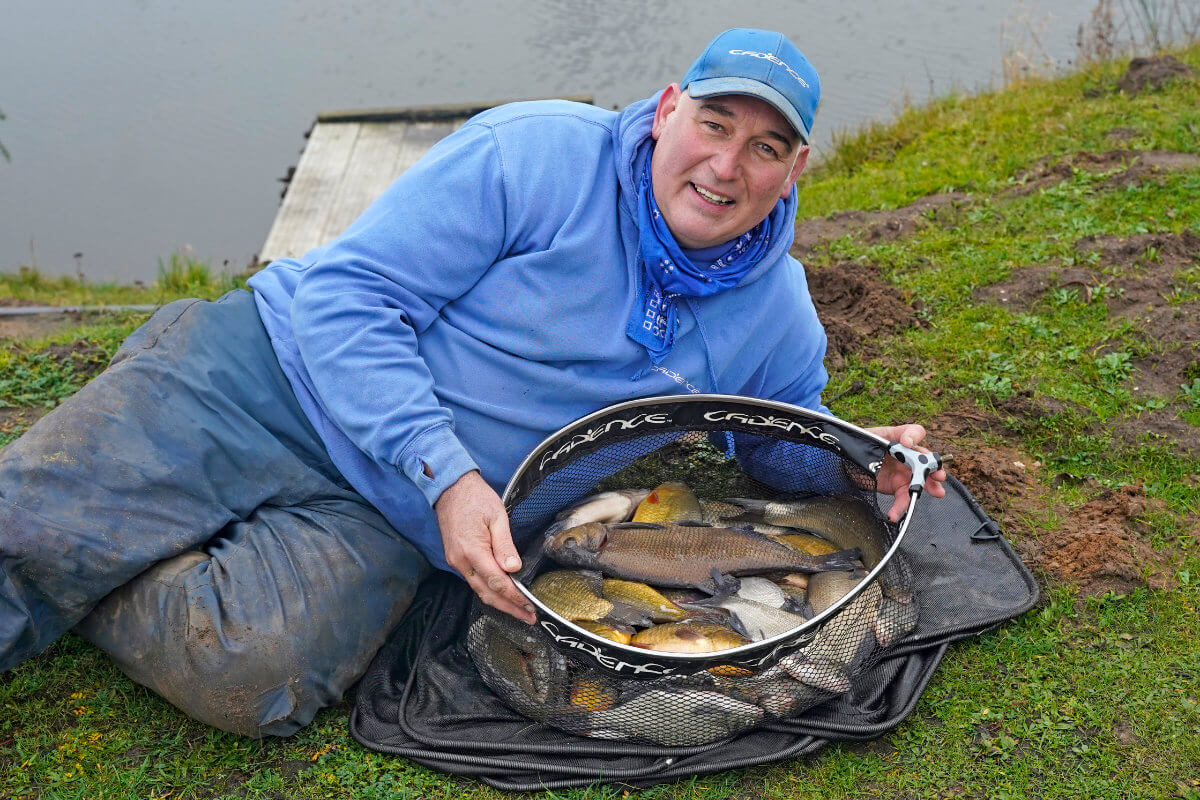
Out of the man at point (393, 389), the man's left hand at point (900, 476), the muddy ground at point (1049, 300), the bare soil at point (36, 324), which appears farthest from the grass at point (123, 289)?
the man's left hand at point (900, 476)

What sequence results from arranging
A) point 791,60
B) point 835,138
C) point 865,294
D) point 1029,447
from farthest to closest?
point 835,138 < point 865,294 < point 1029,447 < point 791,60

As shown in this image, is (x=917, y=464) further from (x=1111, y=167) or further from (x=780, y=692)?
(x=1111, y=167)

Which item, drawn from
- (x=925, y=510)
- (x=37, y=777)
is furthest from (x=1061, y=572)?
(x=37, y=777)

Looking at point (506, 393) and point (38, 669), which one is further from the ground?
point (506, 393)

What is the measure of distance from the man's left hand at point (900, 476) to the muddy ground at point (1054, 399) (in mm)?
680

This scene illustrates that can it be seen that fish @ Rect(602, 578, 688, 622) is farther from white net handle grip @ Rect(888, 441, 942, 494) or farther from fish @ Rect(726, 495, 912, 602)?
white net handle grip @ Rect(888, 441, 942, 494)

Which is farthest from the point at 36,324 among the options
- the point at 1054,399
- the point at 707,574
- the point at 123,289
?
the point at 1054,399

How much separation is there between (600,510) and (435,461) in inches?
30.0

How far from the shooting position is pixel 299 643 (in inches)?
101

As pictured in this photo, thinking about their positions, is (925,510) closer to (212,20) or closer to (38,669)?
(38,669)

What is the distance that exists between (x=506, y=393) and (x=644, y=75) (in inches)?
323

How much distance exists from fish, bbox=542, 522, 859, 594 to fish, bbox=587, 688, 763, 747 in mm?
407

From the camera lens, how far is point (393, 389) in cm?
247

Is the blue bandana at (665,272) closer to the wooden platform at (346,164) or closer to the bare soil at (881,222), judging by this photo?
the bare soil at (881,222)
